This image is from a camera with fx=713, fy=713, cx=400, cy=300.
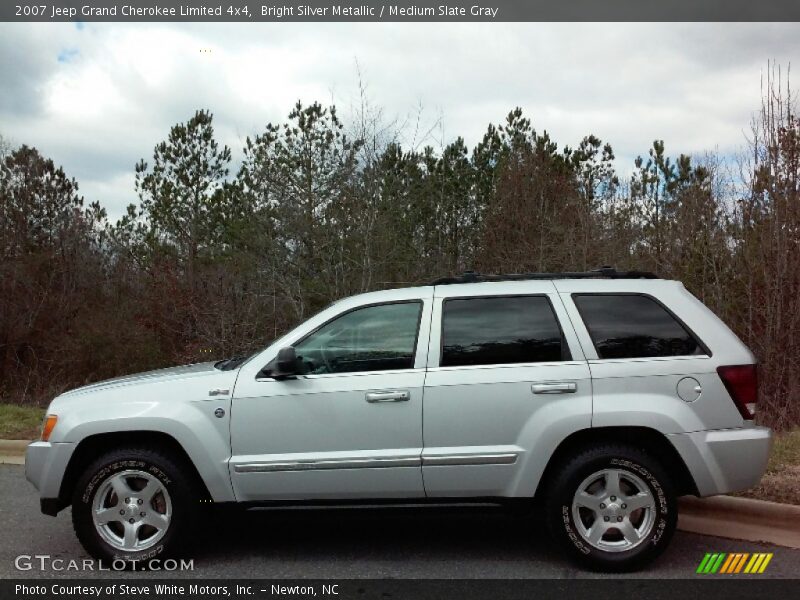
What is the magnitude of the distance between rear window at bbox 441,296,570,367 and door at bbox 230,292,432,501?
0.28m

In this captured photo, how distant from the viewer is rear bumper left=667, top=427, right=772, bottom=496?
4.16 metres

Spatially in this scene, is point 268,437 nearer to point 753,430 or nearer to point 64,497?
point 64,497

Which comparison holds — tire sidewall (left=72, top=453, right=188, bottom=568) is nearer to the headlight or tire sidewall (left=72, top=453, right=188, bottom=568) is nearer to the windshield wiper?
the headlight

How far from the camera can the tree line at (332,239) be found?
12789 mm

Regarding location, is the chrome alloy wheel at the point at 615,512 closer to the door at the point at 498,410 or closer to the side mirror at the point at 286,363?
the door at the point at 498,410

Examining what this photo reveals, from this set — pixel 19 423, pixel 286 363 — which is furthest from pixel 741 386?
pixel 19 423

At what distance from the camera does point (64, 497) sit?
4434 millimetres

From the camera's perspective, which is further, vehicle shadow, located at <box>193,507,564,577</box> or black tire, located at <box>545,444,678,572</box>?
vehicle shadow, located at <box>193,507,564,577</box>

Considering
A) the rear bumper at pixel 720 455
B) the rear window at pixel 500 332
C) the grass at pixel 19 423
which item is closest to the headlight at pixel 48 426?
the rear window at pixel 500 332

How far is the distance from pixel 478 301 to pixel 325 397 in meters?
1.14

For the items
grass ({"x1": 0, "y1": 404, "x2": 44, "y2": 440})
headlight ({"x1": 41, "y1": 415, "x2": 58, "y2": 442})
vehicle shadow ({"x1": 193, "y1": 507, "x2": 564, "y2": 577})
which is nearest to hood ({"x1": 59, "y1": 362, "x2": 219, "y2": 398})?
headlight ({"x1": 41, "y1": 415, "x2": 58, "y2": 442})

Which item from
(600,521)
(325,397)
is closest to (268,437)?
(325,397)
